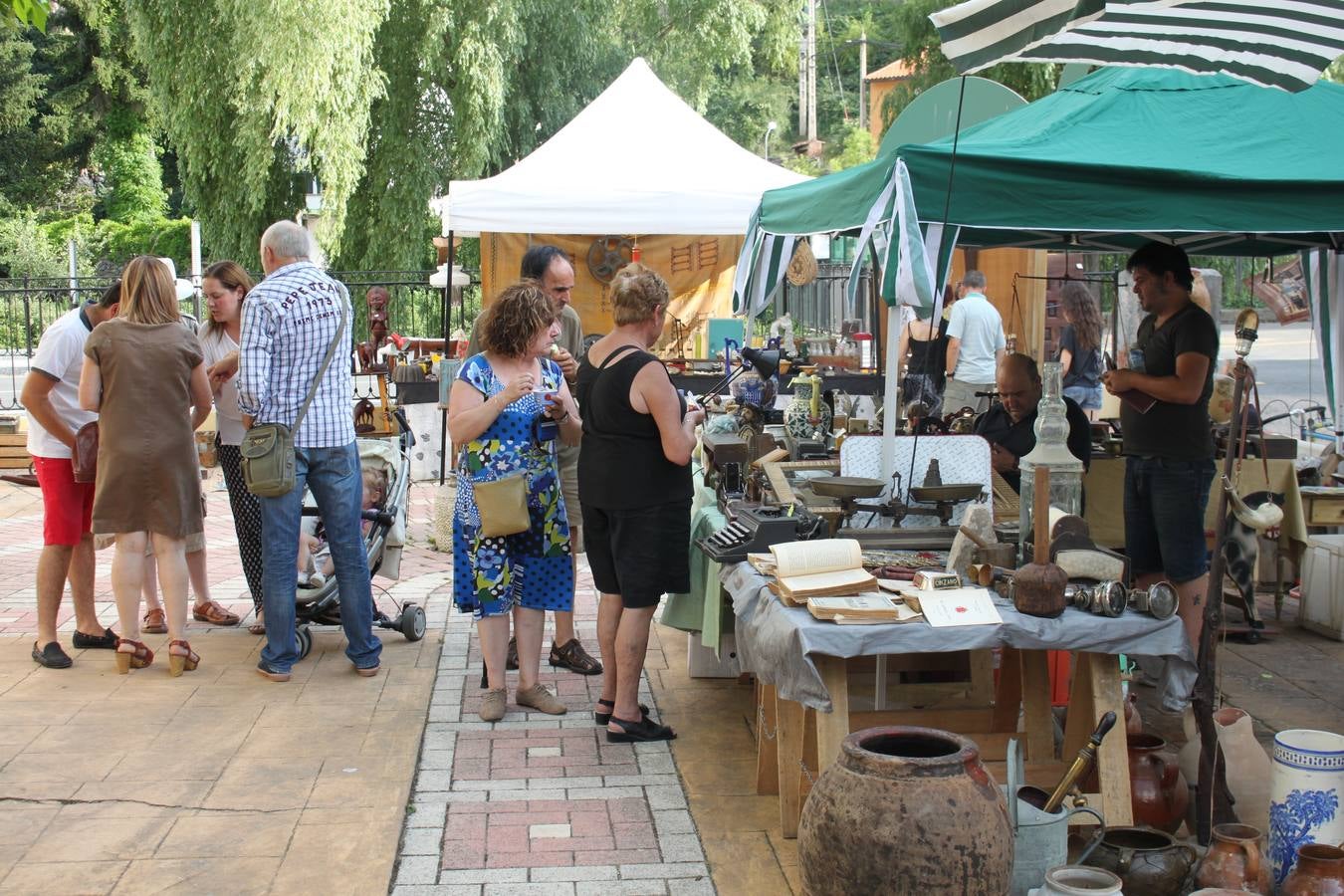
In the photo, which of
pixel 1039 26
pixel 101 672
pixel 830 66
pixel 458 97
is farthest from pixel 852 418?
pixel 830 66

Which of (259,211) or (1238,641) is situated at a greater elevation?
(259,211)

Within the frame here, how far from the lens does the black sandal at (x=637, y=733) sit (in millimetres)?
5039

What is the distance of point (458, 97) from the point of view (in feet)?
59.2

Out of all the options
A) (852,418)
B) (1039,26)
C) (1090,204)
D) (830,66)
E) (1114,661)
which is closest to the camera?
(1039,26)

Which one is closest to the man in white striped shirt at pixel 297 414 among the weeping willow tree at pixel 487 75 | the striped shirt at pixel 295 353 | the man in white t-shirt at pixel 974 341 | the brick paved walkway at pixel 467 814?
the striped shirt at pixel 295 353

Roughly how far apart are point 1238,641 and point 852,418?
7.33ft

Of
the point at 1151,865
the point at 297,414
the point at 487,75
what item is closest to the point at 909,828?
the point at 1151,865

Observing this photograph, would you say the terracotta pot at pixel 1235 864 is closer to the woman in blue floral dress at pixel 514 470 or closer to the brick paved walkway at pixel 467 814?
the brick paved walkway at pixel 467 814

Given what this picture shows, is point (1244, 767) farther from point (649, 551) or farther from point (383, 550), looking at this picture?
point (383, 550)

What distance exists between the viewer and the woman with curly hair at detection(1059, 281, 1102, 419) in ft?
31.7

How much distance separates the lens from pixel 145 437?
5.66m

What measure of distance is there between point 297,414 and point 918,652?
2.86 metres

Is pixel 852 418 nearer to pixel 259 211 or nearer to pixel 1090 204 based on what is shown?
pixel 1090 204

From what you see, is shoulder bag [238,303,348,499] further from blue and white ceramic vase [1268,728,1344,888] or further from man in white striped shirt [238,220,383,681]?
blue and white ceramic vase [1268,728,1344,888]
